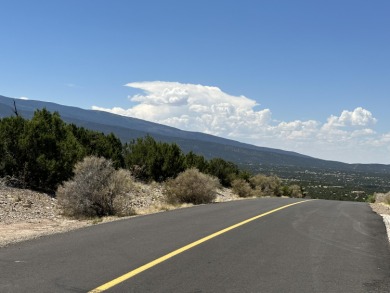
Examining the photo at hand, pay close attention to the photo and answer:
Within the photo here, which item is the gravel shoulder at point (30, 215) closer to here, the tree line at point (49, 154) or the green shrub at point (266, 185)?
the tree line at point (49, 154)

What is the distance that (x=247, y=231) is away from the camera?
428 inches

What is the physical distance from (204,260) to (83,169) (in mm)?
11844

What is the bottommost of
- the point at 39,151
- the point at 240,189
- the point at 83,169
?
the point at 240,189

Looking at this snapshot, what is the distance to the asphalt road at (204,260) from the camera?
583 cm

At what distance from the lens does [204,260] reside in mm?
7293

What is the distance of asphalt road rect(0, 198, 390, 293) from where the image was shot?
5828 mm

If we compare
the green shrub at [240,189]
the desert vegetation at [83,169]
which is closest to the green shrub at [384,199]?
the desert vegetation at [83,169]

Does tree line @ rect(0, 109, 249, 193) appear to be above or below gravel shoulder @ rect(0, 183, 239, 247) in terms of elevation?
above

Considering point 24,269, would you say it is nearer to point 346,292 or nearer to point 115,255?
point 115,255

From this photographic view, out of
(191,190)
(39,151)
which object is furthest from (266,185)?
(39,151)

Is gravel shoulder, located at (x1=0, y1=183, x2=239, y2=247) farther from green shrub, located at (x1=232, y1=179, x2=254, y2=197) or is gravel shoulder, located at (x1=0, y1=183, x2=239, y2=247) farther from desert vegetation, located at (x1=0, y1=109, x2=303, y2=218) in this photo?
green shrub, located at (x1=232, y1=179, x2=254, y2=197)

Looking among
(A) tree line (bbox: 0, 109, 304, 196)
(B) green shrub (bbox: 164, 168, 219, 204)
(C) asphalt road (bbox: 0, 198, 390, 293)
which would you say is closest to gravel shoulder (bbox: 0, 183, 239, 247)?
(A) tree line (bbox: 0, 109, 304, 196)

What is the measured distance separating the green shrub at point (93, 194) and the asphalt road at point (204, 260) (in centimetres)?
574

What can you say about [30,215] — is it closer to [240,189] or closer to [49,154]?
[49,154]
